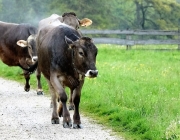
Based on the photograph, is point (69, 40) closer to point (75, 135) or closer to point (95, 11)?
point (75, 135)

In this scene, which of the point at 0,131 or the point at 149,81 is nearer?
the point at 0,131

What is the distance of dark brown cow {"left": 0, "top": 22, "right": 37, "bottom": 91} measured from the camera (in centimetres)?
1559

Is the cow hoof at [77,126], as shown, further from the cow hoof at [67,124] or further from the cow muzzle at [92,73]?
the cow muzzle at [92,73]

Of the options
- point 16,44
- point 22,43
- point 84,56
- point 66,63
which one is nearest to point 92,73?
point 84,56

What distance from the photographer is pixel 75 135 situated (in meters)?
9.02

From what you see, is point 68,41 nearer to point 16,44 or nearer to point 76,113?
point 76,113

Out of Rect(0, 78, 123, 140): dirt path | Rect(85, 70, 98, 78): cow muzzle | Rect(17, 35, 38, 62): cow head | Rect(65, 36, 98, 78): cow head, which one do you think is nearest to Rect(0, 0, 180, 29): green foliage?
Rect(17, 35, 38, 62): cow head

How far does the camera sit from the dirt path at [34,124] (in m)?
8.89

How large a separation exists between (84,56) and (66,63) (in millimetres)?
563

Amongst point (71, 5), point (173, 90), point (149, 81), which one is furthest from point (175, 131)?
point (71, 5)

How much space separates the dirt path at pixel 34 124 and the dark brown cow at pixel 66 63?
32cm

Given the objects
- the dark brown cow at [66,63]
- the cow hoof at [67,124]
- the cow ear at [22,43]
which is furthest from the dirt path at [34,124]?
the cow ear at [22,43]

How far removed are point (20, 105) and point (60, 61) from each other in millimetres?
2667

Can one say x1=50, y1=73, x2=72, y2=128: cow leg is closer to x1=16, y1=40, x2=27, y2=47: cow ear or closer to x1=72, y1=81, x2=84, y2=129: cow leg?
x1=72, y1=81, x2=84, y2=129: cow leg
